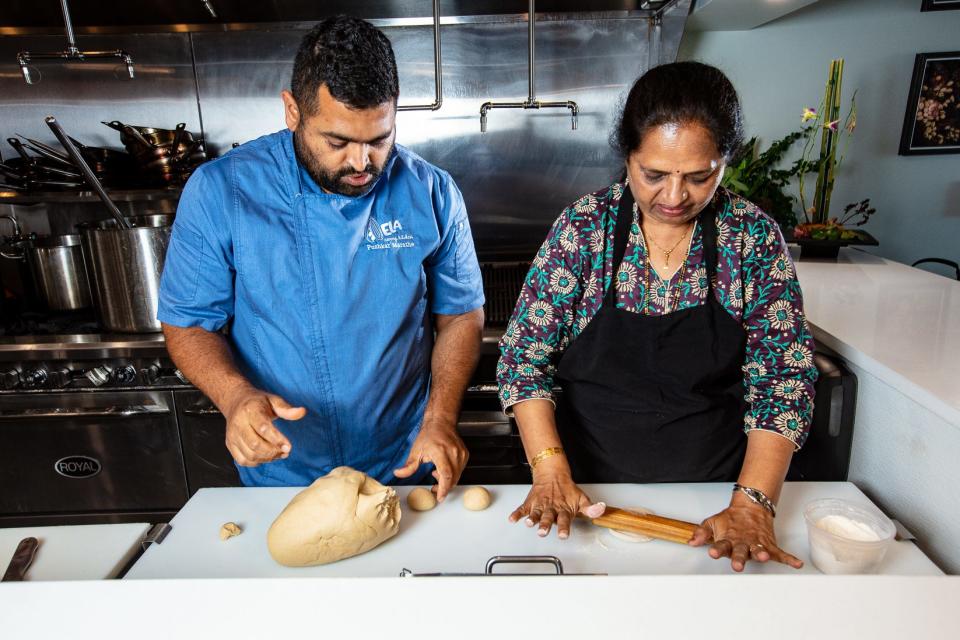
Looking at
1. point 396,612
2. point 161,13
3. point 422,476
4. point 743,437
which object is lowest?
point 422,476

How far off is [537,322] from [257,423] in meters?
0.56

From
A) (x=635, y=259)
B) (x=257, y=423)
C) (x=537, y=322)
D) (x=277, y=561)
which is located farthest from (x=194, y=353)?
(x=635, y=259)

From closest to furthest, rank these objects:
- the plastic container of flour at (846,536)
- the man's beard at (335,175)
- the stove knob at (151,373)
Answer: the plastic container of flour at (846,536) → the man's beard at (335,175) → the stove knob at (151,373)

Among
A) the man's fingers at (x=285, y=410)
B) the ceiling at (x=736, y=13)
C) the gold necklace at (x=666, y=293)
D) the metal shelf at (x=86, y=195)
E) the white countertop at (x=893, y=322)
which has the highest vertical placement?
the ceiling at (x=736, y=13)

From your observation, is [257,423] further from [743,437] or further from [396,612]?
[743,437]

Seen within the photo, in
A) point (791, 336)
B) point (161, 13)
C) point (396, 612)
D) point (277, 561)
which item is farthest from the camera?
point (161, 13)

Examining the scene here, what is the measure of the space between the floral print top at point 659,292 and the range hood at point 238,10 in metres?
1.53

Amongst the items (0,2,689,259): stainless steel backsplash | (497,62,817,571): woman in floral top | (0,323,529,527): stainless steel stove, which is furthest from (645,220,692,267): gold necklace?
(0,2,689,259): stainless steel backsplash

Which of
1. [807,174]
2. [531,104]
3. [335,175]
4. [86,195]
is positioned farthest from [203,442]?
[807,174]

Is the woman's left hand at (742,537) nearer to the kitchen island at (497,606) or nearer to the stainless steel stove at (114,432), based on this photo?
the kitchen island at (497,606)

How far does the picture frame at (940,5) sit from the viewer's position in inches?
105

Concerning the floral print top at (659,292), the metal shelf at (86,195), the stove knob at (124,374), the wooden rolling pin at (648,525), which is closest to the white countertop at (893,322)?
the floral print top at (659,292)

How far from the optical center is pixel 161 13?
245 cm

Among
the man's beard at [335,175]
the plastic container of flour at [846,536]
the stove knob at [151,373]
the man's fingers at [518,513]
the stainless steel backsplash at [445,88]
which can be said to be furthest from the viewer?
the stainless steel backsplash at [445,88]
